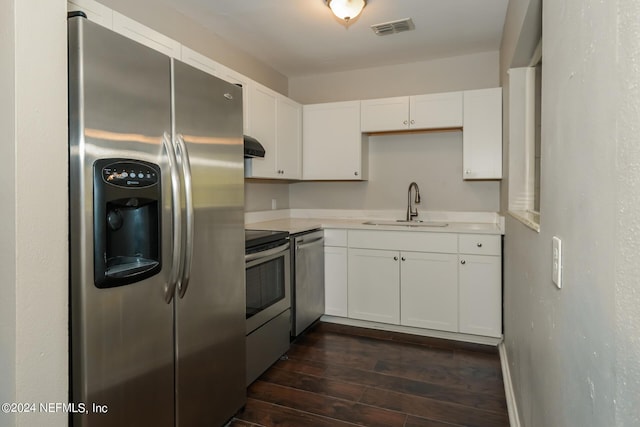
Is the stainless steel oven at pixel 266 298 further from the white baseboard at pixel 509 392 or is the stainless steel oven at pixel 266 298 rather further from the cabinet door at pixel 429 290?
the white baseboard at pixel 509 392

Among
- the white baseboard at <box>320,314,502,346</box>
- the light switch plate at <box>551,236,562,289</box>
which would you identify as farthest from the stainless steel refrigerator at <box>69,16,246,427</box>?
the white baseboard at <box>320,314,502,346</box>

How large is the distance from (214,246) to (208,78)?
80 centimetres

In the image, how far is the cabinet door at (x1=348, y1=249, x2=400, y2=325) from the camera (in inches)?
126

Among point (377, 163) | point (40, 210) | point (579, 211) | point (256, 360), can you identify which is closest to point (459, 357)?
point (256, 360)

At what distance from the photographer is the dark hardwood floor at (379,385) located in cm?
203

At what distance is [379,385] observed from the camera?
7.74 feet

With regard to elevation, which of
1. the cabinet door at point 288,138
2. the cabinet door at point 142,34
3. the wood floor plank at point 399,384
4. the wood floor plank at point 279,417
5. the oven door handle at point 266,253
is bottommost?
the wood floor plank at point 279,417

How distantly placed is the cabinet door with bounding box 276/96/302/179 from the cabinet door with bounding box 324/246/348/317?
32.1 inches

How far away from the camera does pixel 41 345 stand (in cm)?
117

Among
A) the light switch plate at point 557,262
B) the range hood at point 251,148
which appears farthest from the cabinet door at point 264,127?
the light switch plate at point 557,262

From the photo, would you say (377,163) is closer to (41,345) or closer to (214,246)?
(214,246)

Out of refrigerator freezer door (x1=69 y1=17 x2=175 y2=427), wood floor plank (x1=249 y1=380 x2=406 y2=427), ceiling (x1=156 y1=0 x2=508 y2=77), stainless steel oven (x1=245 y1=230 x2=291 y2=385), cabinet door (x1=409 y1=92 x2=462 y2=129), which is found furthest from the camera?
cabinet door (x1=409 y1=92 x2=462 y2=129)

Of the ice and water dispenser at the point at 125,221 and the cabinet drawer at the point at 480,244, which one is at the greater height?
the ice and water dispenser at the point at 125,221

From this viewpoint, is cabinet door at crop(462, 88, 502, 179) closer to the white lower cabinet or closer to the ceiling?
the ceiling
